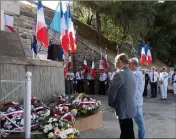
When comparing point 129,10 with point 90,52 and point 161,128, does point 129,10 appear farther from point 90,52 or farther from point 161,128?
point 161,128

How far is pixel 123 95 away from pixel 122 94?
0.02m

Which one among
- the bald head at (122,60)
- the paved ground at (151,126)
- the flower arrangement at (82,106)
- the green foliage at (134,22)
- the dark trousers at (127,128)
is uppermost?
the green foliage at (134,22)

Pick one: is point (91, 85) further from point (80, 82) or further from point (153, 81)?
point (153, 81)

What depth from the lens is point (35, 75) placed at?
8.42 metres

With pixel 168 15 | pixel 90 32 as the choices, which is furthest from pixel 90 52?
pixel 168 15

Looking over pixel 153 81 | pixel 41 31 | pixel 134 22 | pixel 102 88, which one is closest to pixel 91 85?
pixel 102 88

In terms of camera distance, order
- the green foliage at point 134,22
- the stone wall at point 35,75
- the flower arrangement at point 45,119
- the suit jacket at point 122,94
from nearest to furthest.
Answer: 1. the flower arrangement at point 45,119
2. the suit jacket at point 122,94
3. the stone wall at point 35,75
4. the green foliage at point 134,22

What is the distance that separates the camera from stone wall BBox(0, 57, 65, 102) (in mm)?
7430

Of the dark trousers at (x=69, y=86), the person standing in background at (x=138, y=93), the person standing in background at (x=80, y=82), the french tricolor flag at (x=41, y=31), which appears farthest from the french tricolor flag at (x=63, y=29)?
the person standing in background at (x=80, y=82)

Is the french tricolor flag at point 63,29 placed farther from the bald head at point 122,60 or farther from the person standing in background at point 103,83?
the person standing in background at point 103,83

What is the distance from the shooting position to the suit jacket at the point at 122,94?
585 cm

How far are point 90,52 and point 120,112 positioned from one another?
19850mm

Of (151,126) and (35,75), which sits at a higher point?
(35,75)

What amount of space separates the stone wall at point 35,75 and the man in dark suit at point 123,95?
98.2 inches
